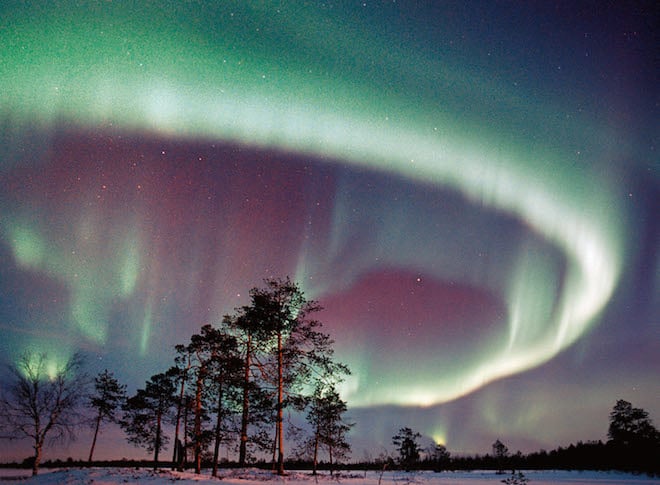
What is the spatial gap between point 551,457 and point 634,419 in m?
21.6

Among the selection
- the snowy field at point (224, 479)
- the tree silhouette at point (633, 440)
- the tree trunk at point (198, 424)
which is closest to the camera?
A: the snowy field at point (224, 479)

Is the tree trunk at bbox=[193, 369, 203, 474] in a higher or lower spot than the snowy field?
higher

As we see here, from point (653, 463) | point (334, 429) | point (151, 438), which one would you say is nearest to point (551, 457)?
point (653, 463)

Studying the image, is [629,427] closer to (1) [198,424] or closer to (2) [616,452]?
(2) [616,452]

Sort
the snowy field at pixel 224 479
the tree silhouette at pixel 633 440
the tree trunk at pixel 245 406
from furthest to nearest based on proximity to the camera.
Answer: the tree silhouette at pixel 633 440 < the tree trunk at pixel 245 406 < the snowy field at pixel 224 479

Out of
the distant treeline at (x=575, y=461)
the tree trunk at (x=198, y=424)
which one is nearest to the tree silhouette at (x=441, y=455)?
the distant treeline at (x=575, y=461)

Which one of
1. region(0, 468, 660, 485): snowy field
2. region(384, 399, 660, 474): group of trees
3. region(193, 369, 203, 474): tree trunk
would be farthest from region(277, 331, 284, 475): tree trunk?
region(384, 399, 660, 474): group of trees

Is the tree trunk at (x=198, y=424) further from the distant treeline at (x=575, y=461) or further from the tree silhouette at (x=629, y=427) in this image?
the tree silhouette at (x=629, y=427)

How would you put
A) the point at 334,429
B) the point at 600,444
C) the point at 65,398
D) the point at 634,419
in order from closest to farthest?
1. the point at 65,398
2. the point at 334,429
3. the point at 634,419
4. the point at 600,444

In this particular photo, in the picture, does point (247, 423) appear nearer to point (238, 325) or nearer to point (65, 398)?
point (238, 325)

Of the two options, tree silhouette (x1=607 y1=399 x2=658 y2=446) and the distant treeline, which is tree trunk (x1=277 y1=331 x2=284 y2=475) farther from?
tree silhouette (x1=607 y1=399 x2=658 y2=446)

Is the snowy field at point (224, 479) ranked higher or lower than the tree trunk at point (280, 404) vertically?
lower

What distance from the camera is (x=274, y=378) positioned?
Answer: 83.1ft

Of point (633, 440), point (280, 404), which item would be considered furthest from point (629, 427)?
point (280, 404)
